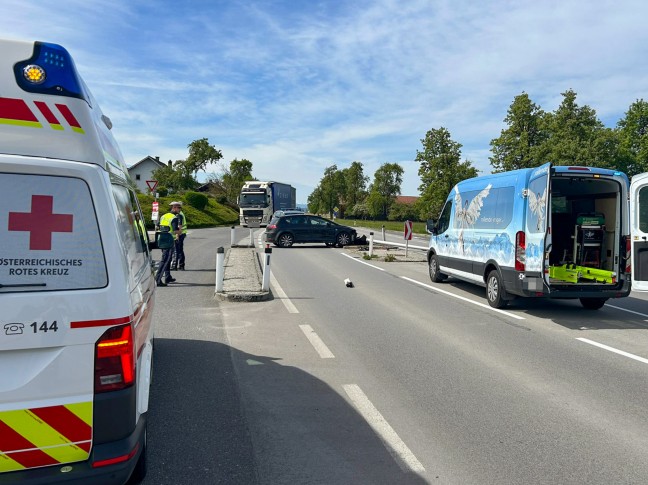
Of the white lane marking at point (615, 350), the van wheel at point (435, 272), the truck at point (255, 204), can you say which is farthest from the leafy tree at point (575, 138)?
the white lane marking at point (615, 350)

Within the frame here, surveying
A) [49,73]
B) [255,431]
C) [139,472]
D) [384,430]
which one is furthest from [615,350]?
[49,73]

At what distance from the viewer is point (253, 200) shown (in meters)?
42.2

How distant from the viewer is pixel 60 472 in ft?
8.50

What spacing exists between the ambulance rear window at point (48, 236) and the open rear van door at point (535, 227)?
7454 millimetres

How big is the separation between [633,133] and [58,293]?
230ft

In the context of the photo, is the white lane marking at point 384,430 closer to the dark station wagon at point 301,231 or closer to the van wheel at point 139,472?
the van wheel at point 139,472

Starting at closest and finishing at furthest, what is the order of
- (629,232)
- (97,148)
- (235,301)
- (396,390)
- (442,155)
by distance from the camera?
(97,148) → (396,390) → (629,232) → (235,301) → (442,155)

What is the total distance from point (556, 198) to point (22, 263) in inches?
389

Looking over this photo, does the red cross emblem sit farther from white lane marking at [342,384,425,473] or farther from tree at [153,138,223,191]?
tree at [153,138,223,191]

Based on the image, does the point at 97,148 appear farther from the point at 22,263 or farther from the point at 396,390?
the point at 396,390

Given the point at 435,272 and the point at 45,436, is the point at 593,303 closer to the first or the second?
the point at 435,272

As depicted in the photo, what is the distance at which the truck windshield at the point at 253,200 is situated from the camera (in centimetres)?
4188

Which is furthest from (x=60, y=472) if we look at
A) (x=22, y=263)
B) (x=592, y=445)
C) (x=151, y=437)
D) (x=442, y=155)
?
(x=442, y=155)

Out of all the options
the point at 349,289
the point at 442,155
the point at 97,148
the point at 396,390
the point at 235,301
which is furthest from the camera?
the point at 442,155
